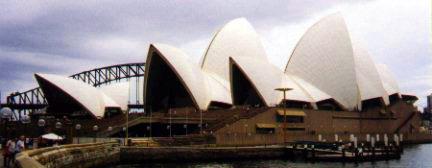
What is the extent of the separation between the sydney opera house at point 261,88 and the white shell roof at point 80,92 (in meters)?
0.15

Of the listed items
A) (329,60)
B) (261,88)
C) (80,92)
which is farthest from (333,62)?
(80,92)

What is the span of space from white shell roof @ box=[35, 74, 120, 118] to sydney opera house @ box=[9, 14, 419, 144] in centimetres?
15

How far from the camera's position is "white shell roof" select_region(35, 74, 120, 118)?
217 feet

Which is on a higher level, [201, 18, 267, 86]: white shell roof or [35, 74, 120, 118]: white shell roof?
[201, 18, 267, 86]: white shell roof

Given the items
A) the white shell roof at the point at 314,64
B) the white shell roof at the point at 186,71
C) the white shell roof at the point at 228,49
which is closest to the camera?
the white shell roof at the point at 186,71

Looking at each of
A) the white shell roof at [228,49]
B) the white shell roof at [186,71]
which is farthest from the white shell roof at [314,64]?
the white shell roof at [186,71]

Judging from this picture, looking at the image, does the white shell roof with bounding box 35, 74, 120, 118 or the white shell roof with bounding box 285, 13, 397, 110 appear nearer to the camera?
the white shell roof with bounding box 35, 74, 120, 118

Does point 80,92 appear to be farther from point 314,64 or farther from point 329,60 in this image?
point 329,60

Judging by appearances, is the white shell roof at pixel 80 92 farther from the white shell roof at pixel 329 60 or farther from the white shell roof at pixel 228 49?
the white shell roof at pixel 329 60

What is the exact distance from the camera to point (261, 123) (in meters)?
61.6

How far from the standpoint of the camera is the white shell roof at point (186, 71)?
6425 cm

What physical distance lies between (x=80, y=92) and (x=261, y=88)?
24489mm

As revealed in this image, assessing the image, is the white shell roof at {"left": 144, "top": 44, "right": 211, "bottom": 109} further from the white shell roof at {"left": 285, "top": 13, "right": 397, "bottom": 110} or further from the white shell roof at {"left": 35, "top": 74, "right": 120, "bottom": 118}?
the white shell roof at {"left": 285, "top": 13, "right": 397, "bottom": 110}

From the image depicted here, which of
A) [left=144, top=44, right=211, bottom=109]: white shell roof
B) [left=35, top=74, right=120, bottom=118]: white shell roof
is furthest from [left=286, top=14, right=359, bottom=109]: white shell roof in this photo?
[left=35, top=74, right=120, bottom=118]: white shell roof
